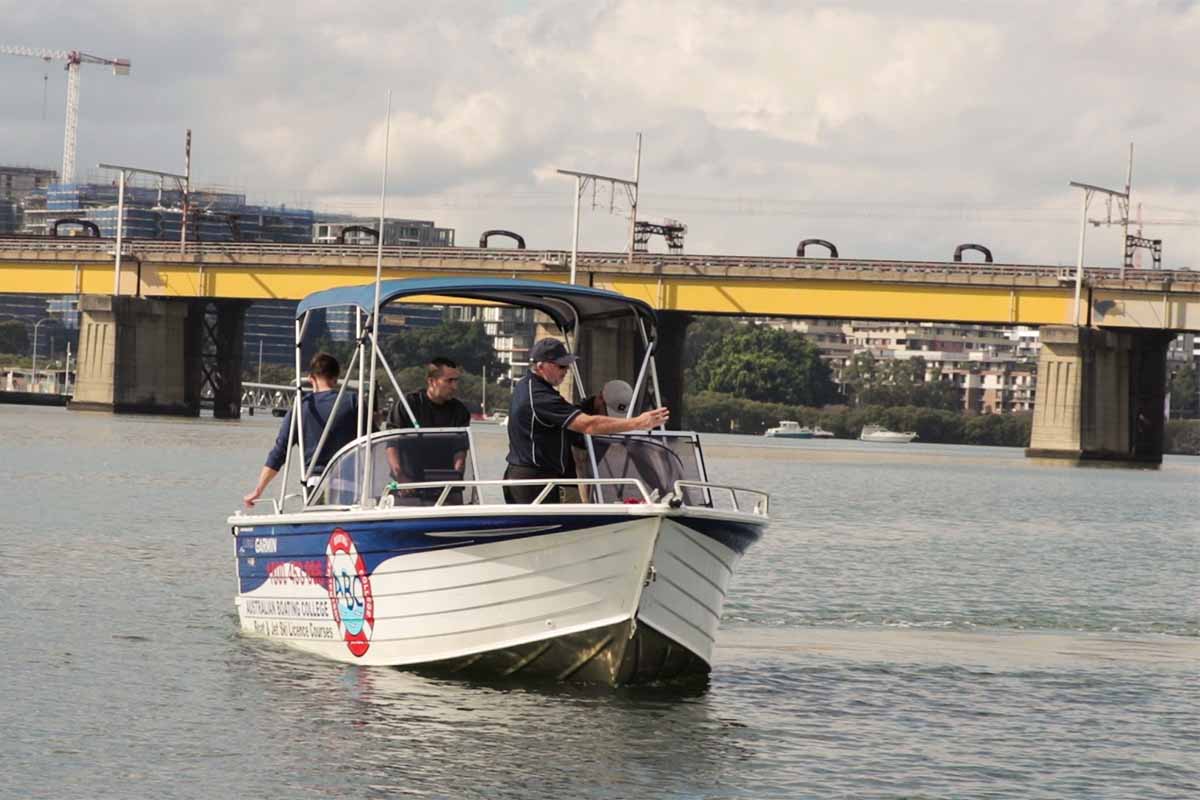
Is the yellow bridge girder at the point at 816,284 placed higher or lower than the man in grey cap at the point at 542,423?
higher

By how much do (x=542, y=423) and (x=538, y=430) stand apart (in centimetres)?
8

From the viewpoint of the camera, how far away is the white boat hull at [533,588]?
1500cm

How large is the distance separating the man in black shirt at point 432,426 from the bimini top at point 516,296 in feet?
2.49

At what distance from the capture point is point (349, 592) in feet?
54.3

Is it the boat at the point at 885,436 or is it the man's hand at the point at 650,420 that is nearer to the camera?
the man's hand at the point at 650,420

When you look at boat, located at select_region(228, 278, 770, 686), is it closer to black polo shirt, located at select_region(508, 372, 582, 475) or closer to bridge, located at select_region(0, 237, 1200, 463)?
black polo shirt, located at select_region(508, 372, 582, 475)

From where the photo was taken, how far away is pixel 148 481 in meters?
45.4

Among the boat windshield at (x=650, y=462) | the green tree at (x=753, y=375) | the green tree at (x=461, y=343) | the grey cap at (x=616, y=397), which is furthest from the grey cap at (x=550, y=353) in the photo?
the green tree at (x=753, y=375)

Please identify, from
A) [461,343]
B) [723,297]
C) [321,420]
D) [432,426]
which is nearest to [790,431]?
[461,343]

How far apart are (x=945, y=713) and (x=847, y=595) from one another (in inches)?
371

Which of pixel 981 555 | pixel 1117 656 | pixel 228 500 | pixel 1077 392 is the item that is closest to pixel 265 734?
pixel 1117 656

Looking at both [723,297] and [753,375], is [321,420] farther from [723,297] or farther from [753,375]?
[753,375]

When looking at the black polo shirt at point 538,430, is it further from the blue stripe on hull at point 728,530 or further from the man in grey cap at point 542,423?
Answer: the blue stripe on hull at point 728,530

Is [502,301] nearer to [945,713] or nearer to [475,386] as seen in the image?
[945,713]
